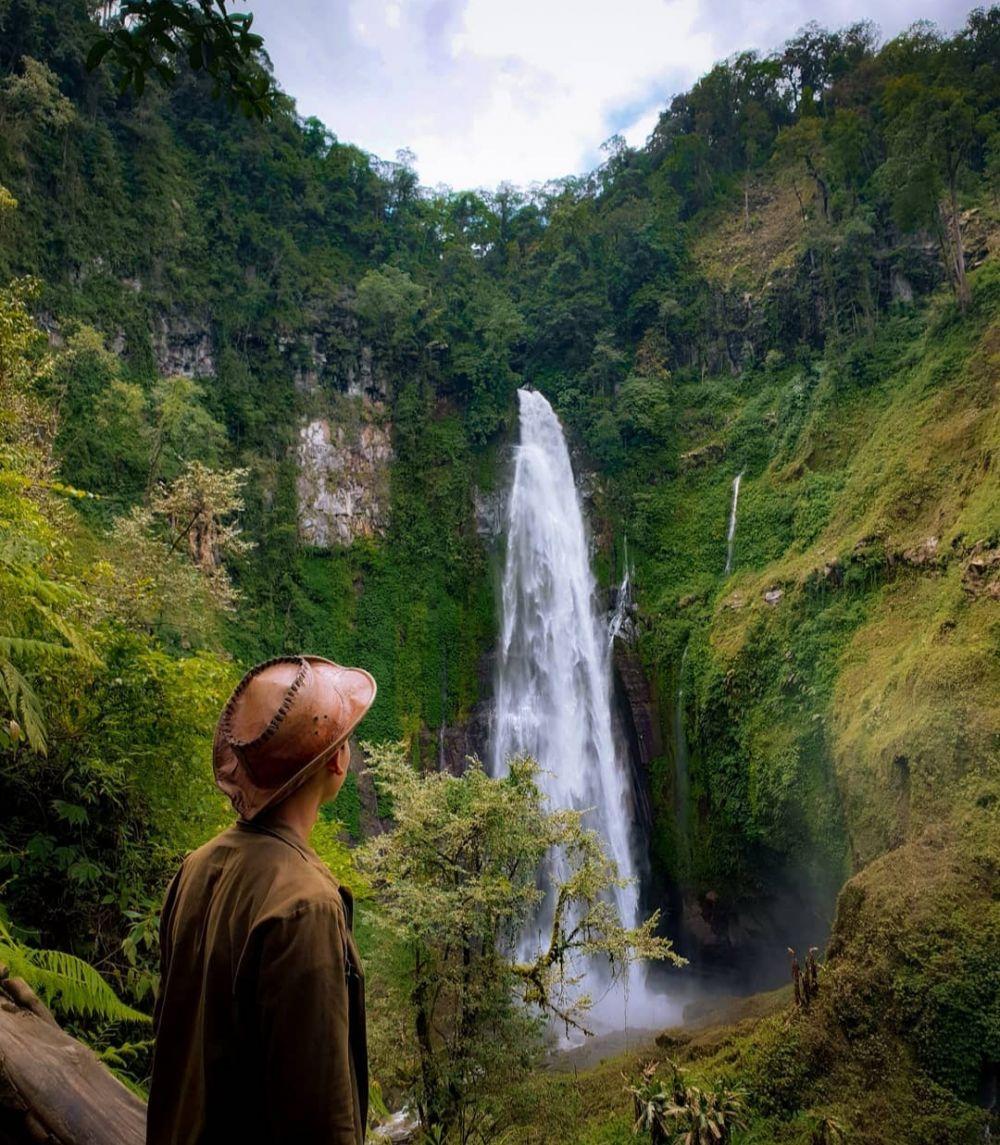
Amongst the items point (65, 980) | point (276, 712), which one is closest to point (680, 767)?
point (65, 980)

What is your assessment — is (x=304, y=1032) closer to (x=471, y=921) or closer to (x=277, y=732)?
(x=277, y=732)

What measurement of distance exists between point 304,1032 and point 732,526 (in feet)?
67.2

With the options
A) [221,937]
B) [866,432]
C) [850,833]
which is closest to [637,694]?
[850,833]

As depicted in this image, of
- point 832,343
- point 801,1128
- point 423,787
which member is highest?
point 832,343

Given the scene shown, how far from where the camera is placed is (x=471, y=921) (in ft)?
26.7

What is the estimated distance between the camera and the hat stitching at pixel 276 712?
4.56ft

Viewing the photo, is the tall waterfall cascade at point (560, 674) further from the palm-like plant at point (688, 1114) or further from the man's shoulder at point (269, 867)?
the man's shoulder at point (269, 867)

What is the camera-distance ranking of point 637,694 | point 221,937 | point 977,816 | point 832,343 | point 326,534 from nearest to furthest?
1. point 221,937
2. point 977,816
3. point 637,694
4. point 832,343
5. point 326,534

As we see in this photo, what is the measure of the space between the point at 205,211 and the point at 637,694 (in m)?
21.3

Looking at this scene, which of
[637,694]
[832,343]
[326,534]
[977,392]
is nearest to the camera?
[977,392]

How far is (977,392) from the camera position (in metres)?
15.2

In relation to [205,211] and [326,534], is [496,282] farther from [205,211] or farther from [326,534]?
[326,534]

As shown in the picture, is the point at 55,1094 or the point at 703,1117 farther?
the point at 703,1117

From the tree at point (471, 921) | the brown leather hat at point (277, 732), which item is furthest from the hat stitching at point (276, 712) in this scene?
the tree at point (471, 921)
